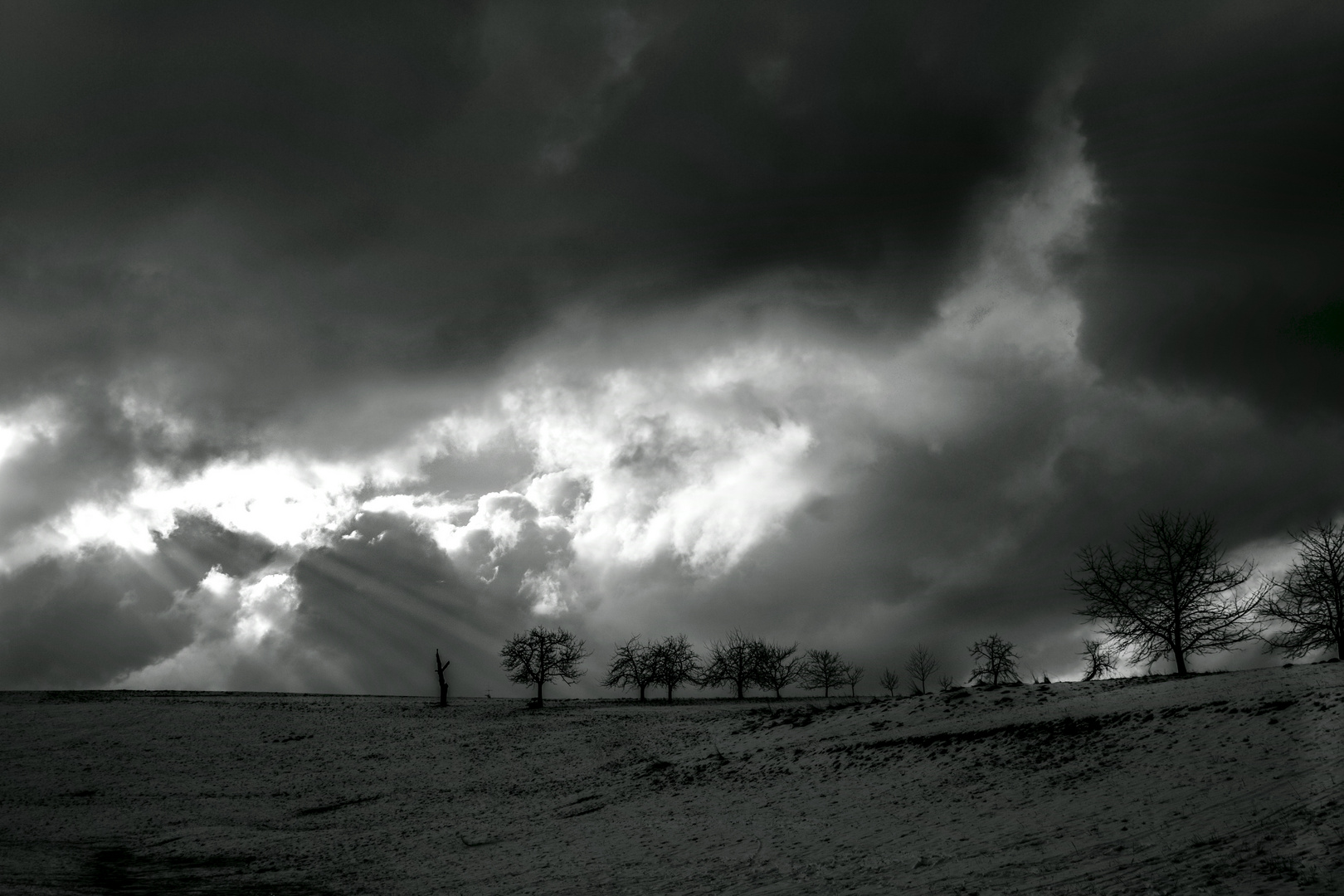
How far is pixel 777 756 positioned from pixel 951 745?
24.6ft

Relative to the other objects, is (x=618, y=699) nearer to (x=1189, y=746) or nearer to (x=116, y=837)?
(x=116, y=837)

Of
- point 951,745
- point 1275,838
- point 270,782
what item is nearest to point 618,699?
point 270,782

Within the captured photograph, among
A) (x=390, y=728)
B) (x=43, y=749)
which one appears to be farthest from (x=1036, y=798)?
(x=43, y=749)

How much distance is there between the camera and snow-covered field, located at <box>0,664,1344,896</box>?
14102 mm

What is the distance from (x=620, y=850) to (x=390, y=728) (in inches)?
1368

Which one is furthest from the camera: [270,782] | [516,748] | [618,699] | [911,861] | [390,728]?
[618,699]

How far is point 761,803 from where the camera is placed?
80.0 feet

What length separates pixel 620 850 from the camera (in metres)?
21.7

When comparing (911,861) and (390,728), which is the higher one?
(390,728)

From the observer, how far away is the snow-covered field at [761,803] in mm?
14102

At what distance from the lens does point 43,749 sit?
4581 cm

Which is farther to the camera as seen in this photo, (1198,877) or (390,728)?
(390,728)

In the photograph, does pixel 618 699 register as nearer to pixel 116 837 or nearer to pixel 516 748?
pixel 516 748

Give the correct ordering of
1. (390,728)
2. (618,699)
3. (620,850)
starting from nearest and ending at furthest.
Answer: (620,850), (390,728), (618,699)
